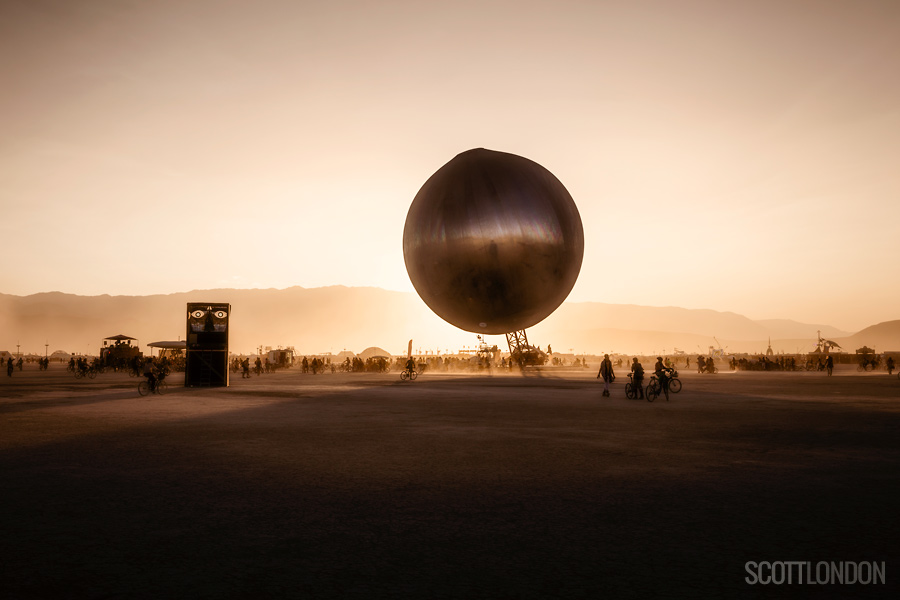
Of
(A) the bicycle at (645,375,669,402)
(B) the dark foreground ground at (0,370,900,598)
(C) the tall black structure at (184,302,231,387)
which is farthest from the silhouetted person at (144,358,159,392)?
(A) the bicycle at (645,375,669,402)

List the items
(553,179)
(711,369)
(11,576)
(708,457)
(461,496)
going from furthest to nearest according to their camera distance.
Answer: (711,369) < (553,179) < (708,457) < (461,496) < (11,576)

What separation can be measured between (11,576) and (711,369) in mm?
56936

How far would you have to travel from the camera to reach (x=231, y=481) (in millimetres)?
7723

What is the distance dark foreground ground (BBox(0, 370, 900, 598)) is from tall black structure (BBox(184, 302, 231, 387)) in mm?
17981

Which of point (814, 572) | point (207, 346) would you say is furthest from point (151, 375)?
point (814, 572)

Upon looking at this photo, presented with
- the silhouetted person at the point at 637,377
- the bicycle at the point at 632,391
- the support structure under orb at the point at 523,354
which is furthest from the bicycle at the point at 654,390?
the support structure under orb at the point at 523,354

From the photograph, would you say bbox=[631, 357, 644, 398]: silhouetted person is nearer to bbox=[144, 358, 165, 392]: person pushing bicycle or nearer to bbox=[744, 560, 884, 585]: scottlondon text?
bbox=[744, 560, 884, 585]: scottlondon text

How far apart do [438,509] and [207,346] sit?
1073 inches

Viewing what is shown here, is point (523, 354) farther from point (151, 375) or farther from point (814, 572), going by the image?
point (814, 572)

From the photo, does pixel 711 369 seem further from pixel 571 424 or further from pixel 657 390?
pixel 571 424

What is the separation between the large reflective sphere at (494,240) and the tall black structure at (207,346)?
1608 centimetres

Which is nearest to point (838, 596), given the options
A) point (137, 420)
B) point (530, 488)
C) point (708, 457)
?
point (530, 488)

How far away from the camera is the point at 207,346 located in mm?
30703

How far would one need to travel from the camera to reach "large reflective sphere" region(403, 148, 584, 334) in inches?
654
